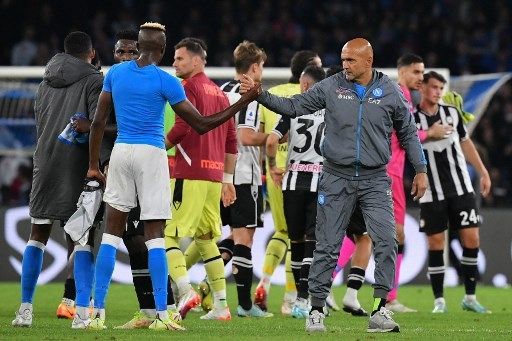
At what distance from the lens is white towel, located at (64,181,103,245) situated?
29.9 ft

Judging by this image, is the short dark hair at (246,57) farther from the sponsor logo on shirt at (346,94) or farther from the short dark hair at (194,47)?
the sponsor logo on shirt at (346,94)

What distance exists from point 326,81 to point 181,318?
231cm

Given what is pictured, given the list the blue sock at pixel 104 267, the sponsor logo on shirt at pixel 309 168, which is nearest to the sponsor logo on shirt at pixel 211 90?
the sponsor logo on shirt at pixel 309 168

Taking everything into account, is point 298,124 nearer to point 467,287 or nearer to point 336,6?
point 467,287

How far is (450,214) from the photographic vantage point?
12531 mm

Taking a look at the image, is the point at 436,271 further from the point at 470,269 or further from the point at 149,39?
the point at 149,39

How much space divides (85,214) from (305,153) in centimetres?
258

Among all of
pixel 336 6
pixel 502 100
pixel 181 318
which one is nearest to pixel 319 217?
pixel 181 318

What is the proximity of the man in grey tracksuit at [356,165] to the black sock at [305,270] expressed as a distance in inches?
70.2

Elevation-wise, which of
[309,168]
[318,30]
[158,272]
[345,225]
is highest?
[318,30]

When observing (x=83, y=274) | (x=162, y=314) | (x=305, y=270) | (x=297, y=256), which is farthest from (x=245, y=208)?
(x=162, y=314)

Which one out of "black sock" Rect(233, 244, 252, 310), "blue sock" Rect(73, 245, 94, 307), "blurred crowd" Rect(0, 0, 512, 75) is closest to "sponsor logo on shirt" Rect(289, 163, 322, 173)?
"black sock" Rect(233, 244, 252, 310)

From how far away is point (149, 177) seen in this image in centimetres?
881

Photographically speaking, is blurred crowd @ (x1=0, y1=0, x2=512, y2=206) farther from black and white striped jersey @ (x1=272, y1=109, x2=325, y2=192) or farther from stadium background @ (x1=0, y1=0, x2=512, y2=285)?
black and white striped jersey @ (x1=272, y1=109, x2=325, y2=192)
